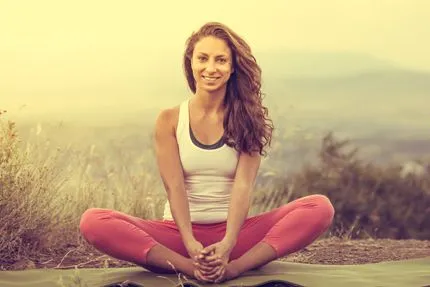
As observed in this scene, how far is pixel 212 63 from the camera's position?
4559 mm

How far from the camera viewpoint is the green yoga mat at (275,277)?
14.8 ft

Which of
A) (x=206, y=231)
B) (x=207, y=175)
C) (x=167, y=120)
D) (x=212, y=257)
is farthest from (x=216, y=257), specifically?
(x=167, y=120)

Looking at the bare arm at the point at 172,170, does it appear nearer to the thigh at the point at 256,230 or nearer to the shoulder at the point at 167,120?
the shoulder at the point at 167,120

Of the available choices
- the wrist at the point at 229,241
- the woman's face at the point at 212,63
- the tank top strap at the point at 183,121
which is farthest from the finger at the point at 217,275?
the woman's face at the point at 212,63

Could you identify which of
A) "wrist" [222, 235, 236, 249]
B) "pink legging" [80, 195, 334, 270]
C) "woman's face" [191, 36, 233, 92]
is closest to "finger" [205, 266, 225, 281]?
"wrist" [222, 235, 236, 249]

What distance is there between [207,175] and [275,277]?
524 mm

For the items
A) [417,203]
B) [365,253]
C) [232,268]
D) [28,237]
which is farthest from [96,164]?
[232,268]

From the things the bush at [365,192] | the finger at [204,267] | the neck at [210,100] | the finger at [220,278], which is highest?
the neck at [210,100]

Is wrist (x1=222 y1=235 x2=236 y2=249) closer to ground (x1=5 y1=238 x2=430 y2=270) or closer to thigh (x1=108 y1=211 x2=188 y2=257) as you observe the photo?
thigh (x1=108 y1=211 x2=188 y2=257)

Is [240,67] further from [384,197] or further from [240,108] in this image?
[384,197]

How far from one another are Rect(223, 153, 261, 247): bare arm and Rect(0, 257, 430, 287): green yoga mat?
21 cm

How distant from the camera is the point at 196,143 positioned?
4.59m

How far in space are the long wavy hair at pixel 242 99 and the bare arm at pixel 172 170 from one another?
234 mm

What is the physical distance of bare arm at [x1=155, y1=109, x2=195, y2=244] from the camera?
445 centimetres
